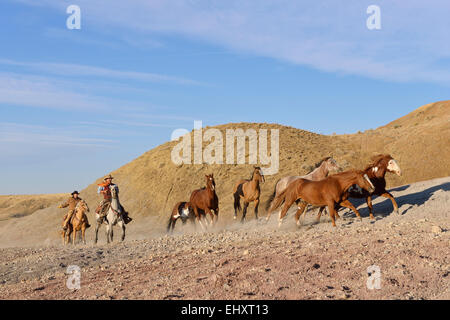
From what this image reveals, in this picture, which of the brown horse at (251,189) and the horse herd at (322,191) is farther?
the brown horse at (251,189)

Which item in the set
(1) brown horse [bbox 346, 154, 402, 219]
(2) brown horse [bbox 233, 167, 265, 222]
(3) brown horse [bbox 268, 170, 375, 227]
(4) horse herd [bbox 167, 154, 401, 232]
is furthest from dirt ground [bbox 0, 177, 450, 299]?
(2) brown horse [bbox 233, 167, 265, 222]

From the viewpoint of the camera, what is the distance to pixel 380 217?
1767cm

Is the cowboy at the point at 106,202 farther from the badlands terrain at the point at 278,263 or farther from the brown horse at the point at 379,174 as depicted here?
the brown horse at the point at 379,174

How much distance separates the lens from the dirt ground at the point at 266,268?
26.3 ft

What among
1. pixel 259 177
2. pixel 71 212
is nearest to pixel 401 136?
pixel 259 177

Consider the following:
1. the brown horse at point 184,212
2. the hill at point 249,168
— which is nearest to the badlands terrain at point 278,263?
the brown horse at point 184,212

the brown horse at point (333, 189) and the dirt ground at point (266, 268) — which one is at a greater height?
the brown horse at point (333, 189)

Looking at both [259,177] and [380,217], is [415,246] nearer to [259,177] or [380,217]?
[380,217]

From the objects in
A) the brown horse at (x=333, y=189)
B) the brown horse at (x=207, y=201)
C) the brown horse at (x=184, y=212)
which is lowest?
the brown horse at (x=184, y=212)

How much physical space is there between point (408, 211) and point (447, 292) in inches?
418

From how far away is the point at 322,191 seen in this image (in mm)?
15836

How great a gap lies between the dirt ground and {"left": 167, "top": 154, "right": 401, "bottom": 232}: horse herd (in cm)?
133

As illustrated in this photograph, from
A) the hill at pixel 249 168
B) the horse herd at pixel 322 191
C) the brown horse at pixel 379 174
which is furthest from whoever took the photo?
the hill at pixel 249 168

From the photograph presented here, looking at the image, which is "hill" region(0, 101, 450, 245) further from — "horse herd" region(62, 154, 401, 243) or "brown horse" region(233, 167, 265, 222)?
"horse herd" region(62, 154, 401, 243)
